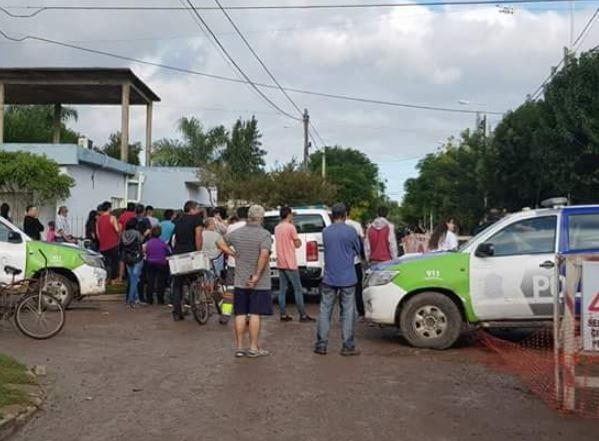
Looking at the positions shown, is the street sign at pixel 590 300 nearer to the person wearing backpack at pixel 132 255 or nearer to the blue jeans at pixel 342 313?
the blue jeans at pixel 342 313

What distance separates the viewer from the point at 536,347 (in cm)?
1123

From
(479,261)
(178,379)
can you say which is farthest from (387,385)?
(479,261)

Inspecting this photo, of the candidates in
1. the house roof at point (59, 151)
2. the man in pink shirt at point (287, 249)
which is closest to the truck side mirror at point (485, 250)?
the man in pink shirt at point (287, 249)

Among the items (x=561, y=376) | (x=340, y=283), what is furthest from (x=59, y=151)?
(x=561, y=376)

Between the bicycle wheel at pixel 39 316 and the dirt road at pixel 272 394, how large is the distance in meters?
0.21

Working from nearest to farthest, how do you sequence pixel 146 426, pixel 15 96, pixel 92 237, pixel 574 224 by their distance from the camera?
pixel 146 426 < pixel 574 224 < pixel 92 237 < pixel 15 96

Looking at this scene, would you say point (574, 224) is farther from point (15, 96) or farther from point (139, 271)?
point (15, 96)

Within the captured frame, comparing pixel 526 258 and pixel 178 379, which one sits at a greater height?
pixel 526 258

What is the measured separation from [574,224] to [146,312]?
24.7 feet

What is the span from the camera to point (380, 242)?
1437 centimetres

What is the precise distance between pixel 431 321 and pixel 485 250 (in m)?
1.13

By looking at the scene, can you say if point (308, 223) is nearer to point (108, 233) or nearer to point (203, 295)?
point (108, 233)

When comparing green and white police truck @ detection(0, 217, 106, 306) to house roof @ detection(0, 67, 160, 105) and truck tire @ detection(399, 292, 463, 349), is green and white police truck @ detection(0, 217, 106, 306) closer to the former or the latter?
truck tire @ detection(399, 292, 463, 349)

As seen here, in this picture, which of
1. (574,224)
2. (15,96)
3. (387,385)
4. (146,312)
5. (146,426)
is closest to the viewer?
(146,426)
